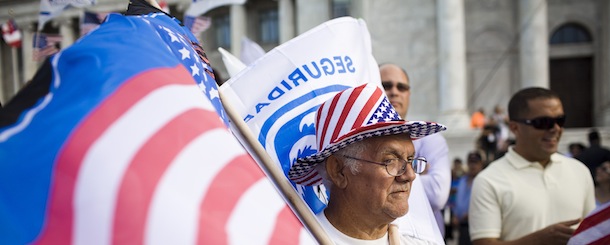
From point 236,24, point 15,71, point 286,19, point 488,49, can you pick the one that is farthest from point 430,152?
point 15,71

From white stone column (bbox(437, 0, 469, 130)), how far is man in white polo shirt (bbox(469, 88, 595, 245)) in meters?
18.2

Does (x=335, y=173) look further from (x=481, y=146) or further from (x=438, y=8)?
(x=438, y=8)

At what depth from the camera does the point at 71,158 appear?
1.46m

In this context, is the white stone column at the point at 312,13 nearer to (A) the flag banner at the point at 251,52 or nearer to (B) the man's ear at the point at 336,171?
(A) the flag banner at the point at 251,52

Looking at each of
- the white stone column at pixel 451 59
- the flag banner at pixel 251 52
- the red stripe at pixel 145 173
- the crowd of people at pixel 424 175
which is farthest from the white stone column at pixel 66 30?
the red stripe at pixel 145 173

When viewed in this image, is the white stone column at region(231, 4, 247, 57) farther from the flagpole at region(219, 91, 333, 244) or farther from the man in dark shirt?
the flagpole at region(219, 91, 333, 244)

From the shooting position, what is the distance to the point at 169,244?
4.85 feet

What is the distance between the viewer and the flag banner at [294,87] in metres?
3.03

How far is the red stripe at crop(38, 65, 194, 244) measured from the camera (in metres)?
1.44

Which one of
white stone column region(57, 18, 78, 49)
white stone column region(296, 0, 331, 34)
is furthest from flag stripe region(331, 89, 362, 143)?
white stone column region(57, 18, 78, 49)

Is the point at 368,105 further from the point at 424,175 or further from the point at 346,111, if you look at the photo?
the point at 424,175

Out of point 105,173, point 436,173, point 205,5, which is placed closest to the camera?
point 105,173

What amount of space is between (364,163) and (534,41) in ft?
69.4

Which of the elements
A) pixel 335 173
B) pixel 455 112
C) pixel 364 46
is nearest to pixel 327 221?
pixel 335 173
